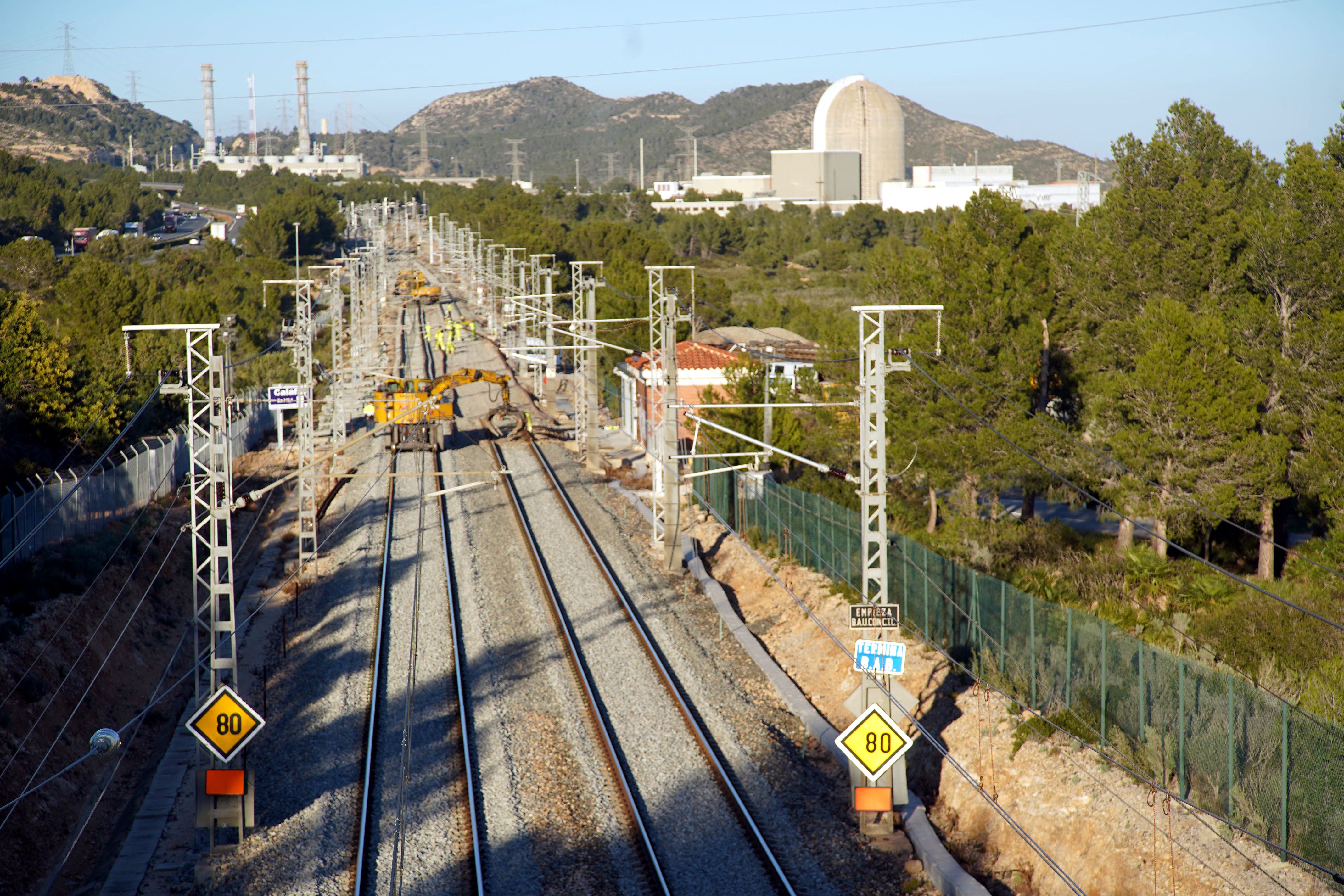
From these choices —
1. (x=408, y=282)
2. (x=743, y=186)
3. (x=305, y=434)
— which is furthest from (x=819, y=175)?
(x=305, y=434)

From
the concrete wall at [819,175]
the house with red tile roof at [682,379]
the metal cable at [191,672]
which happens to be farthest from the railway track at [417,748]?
the concrete wall at [819,175]

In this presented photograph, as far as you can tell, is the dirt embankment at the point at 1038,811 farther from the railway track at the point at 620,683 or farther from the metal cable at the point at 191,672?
the metal cable at the point at 191,672

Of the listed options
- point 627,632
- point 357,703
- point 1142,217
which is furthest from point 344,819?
point 1142,217

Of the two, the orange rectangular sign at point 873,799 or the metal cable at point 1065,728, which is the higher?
the metal cable at point 1065,728

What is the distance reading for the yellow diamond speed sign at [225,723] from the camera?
13.4m

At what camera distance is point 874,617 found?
13.7m

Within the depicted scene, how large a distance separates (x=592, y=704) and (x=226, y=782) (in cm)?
555

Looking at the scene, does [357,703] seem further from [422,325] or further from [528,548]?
[422,325]

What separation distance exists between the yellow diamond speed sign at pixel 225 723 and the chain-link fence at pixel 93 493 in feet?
17.7

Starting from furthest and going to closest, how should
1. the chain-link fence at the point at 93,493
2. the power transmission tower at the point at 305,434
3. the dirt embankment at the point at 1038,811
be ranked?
1. the power transmission tower at the point at 305,434
2. the chain-link fence at the point at 93,493
3. the dirt embankment at the point at 1038,811

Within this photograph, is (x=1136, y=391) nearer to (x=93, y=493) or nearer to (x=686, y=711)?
(x=686, y=711)

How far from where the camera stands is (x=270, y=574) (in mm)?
25641

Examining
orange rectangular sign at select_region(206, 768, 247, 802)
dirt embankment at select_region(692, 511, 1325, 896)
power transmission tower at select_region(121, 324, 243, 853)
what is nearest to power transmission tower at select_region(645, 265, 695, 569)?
dirt embankment at select_region(692, 511, 1325, 896)

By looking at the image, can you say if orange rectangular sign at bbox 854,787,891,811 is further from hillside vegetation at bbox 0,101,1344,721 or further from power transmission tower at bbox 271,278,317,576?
power transmission tower at bbox 271,278,317,576
